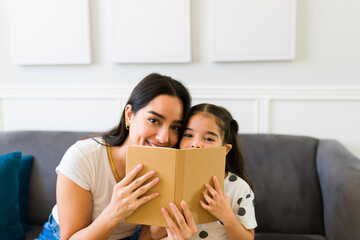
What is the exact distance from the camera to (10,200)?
1.67m

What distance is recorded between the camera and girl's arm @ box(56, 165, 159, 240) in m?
1.05

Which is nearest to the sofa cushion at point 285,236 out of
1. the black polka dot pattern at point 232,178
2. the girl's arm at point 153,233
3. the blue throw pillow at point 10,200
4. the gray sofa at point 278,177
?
the gray sofa at point 278,177

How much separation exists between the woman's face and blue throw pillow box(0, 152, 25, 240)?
81 cm

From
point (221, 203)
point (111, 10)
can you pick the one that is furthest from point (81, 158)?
point (111, 10)

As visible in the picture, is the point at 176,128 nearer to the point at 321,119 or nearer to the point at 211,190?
the point at 211,190

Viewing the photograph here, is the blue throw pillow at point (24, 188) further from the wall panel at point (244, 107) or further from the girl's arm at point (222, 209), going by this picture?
A: the girl's arm at point (222, 209)

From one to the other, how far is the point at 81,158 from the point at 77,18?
115 centimetres

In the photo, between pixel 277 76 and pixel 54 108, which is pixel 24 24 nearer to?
pixel 54 108

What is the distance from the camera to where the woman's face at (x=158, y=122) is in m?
1.25

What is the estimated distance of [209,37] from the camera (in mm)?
2029

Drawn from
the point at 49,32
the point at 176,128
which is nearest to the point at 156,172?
the point at 176,128

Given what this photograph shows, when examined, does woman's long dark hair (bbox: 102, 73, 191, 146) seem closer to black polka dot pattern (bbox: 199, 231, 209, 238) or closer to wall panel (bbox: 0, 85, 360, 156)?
black polka dot pattern (bbox: 199, 231, 209, 238)

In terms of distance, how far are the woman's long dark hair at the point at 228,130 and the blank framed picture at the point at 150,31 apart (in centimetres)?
73

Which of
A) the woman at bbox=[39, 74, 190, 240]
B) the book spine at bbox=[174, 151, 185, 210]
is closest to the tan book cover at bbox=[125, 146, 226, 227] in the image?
the book spine at bbox=[174, 151, 185, 210]
